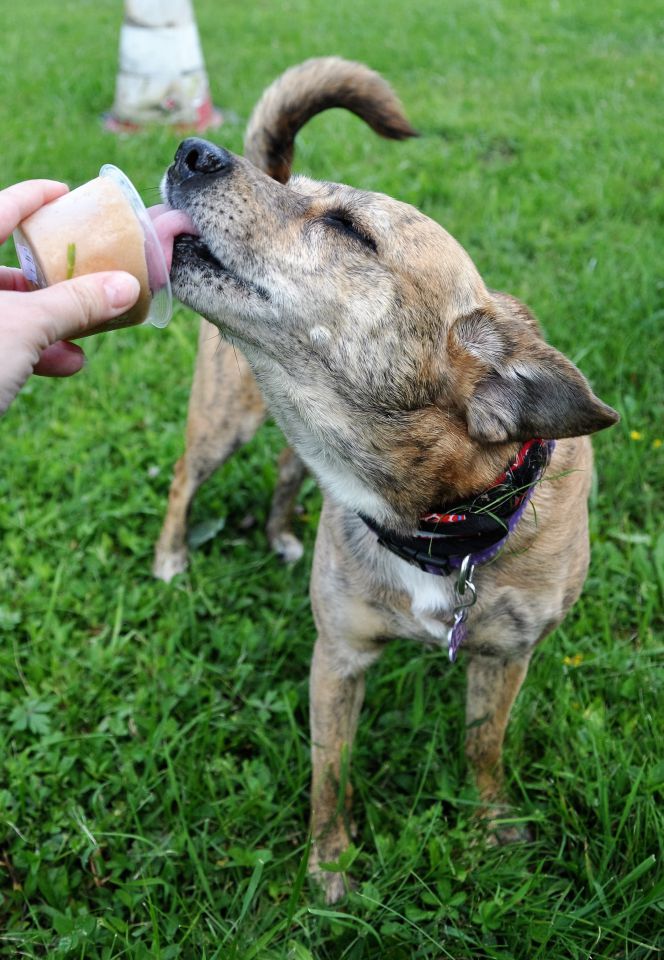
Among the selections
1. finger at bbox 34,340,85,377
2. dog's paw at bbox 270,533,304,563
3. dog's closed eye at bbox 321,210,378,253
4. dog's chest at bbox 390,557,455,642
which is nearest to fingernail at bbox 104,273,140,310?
finger at bbox 34,340,85,377

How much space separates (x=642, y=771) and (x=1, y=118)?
7238mm

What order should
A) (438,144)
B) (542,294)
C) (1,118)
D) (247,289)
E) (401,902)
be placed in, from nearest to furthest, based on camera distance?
(247,289) → (401,902) → (542,294) → (438,144) → (1,118)

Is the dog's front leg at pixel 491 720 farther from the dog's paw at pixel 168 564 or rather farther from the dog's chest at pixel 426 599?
the dog's paw at pixel 168 564

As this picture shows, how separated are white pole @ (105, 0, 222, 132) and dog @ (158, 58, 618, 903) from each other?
507 centimetres

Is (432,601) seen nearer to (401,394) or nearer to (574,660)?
(401,394)

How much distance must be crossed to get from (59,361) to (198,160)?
24.3 inches

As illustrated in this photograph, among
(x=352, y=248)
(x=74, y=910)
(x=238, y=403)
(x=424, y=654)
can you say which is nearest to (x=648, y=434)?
(x=424, y=654)

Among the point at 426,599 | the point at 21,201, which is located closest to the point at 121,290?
the point at 21,201

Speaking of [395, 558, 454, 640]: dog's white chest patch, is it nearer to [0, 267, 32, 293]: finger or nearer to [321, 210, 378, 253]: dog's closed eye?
[321, 210, 378, 253]: dog's closed eye

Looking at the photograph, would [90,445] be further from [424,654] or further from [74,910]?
[74,910]

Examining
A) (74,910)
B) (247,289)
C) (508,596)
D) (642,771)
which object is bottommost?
(74,910)

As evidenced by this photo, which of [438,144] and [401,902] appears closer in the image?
[401,902]

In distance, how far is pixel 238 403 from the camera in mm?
3264

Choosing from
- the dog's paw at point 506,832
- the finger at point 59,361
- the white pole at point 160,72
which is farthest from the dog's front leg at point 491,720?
the white pole at point 160,72
